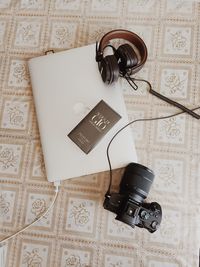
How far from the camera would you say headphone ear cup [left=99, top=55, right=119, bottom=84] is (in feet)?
3.50

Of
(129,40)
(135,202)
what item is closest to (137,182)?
(135,202)

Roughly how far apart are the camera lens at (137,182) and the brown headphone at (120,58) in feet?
0.93

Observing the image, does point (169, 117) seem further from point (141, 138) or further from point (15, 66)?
point (15, 66)

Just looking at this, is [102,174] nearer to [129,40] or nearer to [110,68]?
[110,68]

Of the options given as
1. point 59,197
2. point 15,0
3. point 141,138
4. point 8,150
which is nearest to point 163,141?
point 141,138

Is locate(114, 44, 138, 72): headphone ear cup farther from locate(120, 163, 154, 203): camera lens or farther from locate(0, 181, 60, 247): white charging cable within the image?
locate(0, 181, 60, 247): white charging cable

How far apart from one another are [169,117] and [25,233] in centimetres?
58

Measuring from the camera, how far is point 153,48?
120 centimetres

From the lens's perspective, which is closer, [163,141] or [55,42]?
[163,141]

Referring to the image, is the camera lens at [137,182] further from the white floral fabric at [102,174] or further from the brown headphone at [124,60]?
the brown headphone at [124,60]

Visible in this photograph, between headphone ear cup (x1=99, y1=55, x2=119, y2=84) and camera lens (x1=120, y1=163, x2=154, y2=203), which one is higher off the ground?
headphone ear cup (x1=99, y1=55, x2=119, y2=84)

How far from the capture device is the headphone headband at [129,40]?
1134 mm

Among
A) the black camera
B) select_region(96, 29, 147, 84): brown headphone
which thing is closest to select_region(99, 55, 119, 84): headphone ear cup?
select_region(96, 29, 147, 84): brown headphone

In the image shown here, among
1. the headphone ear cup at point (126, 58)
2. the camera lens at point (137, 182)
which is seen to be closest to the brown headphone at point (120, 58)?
the headphone ear cup at point (126, 58)
